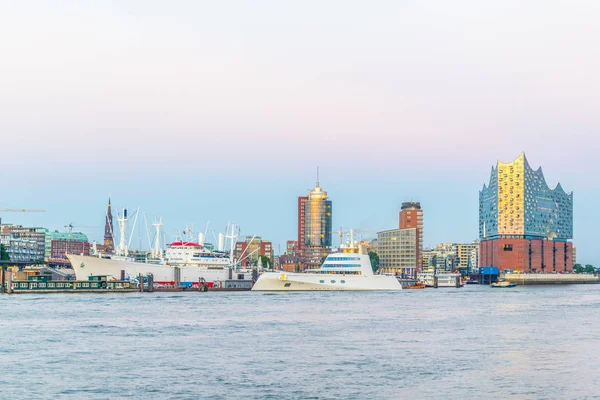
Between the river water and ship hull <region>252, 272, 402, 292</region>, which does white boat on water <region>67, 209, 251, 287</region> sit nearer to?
ship hull <region>252, 272, 402, 292</region>

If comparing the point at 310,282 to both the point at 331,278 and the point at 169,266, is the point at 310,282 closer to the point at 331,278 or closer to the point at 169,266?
the point at 331,278

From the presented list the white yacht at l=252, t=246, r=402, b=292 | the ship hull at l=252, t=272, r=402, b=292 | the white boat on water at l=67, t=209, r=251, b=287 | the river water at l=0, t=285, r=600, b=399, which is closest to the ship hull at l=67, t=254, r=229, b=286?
the white boat on water at l=67, t=209, r=251, b=287

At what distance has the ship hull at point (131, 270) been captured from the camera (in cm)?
13600

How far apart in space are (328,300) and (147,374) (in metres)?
61.4

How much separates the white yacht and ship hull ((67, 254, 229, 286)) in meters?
15.9

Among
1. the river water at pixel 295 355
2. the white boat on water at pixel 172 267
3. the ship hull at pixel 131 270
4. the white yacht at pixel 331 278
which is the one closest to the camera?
the river water at pixel 295 355

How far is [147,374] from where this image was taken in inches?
1430

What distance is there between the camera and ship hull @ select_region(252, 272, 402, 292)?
121375 mm

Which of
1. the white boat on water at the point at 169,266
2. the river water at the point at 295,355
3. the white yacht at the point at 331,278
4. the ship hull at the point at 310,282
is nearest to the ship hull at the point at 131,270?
the white boat on water at the point at 169,266

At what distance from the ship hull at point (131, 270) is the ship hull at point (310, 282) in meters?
15.3

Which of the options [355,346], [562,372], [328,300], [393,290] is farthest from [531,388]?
[393,290]

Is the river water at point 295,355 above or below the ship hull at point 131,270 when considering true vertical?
below

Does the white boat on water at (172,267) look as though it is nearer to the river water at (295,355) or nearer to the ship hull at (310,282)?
the ship hull at (310,282)

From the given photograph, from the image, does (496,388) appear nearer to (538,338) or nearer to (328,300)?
(538,338)
